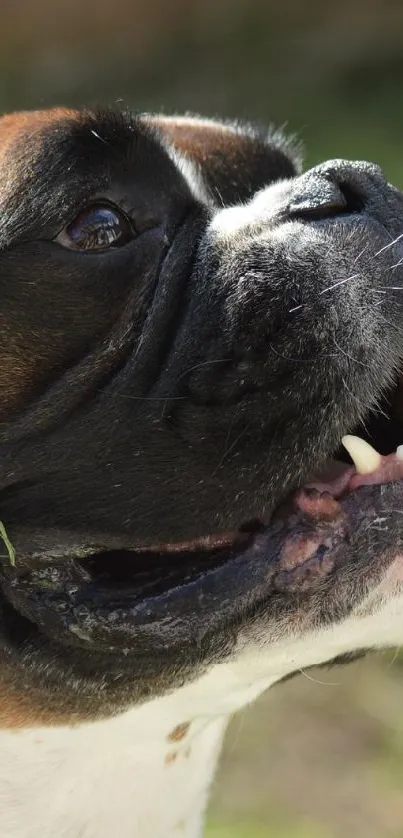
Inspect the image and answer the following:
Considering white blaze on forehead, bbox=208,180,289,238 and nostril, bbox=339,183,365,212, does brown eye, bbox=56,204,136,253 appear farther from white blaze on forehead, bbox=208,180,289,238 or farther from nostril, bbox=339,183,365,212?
nostril, bbox=339,183,365,212

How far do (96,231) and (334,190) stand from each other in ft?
1.72

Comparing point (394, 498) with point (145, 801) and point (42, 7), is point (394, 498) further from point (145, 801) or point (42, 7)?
point (42, 7)

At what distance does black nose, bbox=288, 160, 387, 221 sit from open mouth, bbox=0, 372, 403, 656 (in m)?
0.50

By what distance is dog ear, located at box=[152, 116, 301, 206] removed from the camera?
118 inches

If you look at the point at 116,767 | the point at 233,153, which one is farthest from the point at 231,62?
the point at 116,767

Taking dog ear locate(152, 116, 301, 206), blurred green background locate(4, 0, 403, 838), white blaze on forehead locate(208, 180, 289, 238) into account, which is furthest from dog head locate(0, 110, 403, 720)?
blurred green background locate(4, 0, 403, 838)

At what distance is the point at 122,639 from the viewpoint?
92.4 inches

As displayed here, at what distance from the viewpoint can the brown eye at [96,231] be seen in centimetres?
235

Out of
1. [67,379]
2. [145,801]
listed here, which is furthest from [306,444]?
[145,801]

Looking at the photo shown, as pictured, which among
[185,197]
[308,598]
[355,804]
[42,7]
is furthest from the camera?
[42,7]

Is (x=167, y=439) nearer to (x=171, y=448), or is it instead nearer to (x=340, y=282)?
(x=171, y=448)

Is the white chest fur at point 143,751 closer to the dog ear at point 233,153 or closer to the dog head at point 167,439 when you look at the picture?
the dog head at point 167,439

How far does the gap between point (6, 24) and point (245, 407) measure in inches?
400

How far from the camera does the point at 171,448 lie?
2309mm
